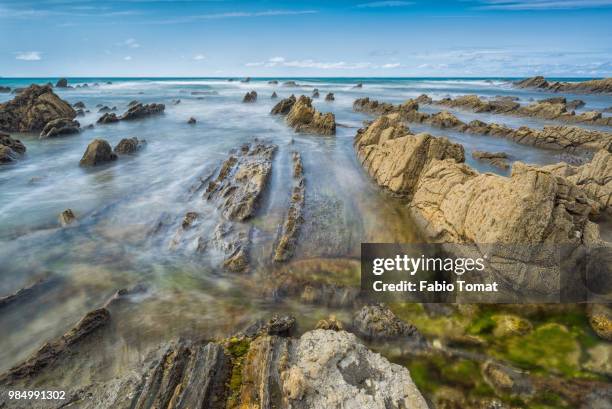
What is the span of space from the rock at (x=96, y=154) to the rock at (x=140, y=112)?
17507 mm

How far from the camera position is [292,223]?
993 cm

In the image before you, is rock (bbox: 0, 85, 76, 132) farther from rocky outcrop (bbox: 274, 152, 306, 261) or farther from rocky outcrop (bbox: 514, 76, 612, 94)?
rocky outcrop (bbox: 514, 76, 612, 94)

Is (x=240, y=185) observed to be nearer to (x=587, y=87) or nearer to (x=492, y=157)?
(x=492, y=157)

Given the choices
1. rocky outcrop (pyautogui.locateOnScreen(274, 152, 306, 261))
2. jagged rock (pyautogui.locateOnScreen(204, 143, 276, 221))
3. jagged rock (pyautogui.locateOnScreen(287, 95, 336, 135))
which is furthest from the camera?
jagged rock (pyautogui.locateOnScreen(287, 95, 336, 135))

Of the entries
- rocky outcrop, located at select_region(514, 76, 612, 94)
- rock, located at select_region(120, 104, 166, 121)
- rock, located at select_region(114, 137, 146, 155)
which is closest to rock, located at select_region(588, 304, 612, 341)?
rock, located at select_region(114, 137, 146, 155)

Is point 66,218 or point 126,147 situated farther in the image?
point 126,147

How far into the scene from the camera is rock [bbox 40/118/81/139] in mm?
24047

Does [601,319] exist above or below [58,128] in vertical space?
below

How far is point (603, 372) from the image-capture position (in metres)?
5.18

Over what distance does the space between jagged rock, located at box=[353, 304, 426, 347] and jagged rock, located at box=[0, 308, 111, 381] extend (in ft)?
15.4

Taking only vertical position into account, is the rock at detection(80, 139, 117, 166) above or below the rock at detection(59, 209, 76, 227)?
above

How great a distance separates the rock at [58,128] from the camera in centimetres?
2405

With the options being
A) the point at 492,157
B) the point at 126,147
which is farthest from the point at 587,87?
the point at 126,147

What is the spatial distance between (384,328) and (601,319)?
3.89 m
